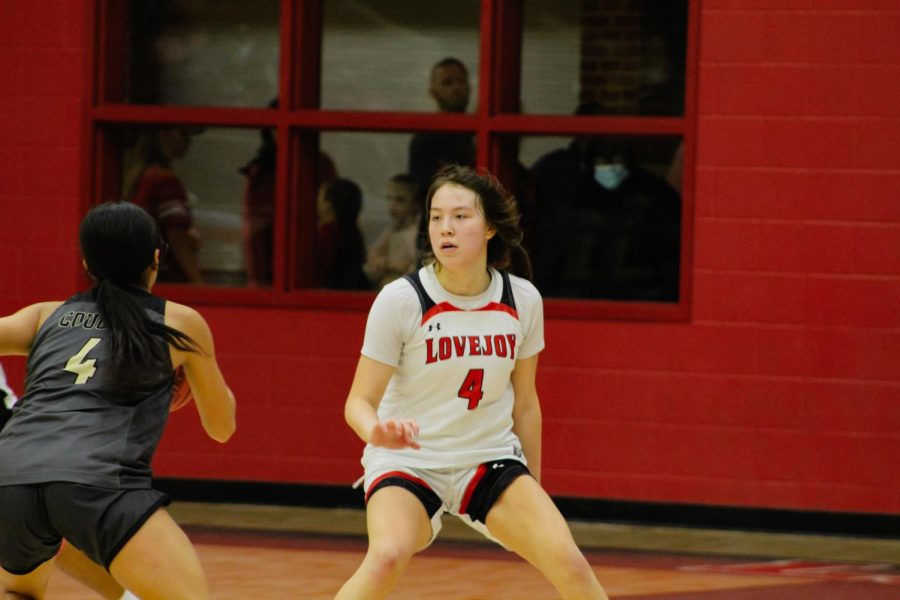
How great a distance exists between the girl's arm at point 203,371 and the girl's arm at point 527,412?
0.96 m

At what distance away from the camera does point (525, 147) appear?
7.39m

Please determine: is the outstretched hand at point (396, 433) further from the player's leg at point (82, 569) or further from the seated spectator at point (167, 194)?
the seated spectator at point (167, 194)

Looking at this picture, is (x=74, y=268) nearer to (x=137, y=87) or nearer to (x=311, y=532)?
(x=137, y=87)

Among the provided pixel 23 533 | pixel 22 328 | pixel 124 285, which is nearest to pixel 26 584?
pixel 23 533

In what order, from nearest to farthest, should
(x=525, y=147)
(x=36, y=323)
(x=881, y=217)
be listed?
1. (x=36, y=323)
2. (x=881, y=217)
3. (x=525, y=147)

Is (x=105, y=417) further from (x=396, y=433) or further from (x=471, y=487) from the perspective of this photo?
(x=471, y=487)

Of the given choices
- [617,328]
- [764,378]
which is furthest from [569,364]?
[764,378]

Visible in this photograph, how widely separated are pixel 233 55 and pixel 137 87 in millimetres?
535

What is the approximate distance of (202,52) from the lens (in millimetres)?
7750

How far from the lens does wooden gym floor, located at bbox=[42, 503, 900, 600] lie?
226 inches

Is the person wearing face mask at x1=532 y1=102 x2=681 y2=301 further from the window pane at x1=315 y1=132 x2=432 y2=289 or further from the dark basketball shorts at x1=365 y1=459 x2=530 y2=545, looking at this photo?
the dark basketball shorts at x1=365 y1=459 x2=530 y2=545

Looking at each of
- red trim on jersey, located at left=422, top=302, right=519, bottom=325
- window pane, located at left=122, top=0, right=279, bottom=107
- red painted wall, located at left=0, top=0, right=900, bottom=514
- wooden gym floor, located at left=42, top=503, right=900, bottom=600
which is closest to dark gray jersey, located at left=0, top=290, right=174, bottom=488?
red trim on jersey, located at left=422, top=302, right=519, bottom=325

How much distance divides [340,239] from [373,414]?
361 centimetres

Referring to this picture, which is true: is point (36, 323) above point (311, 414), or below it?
above
